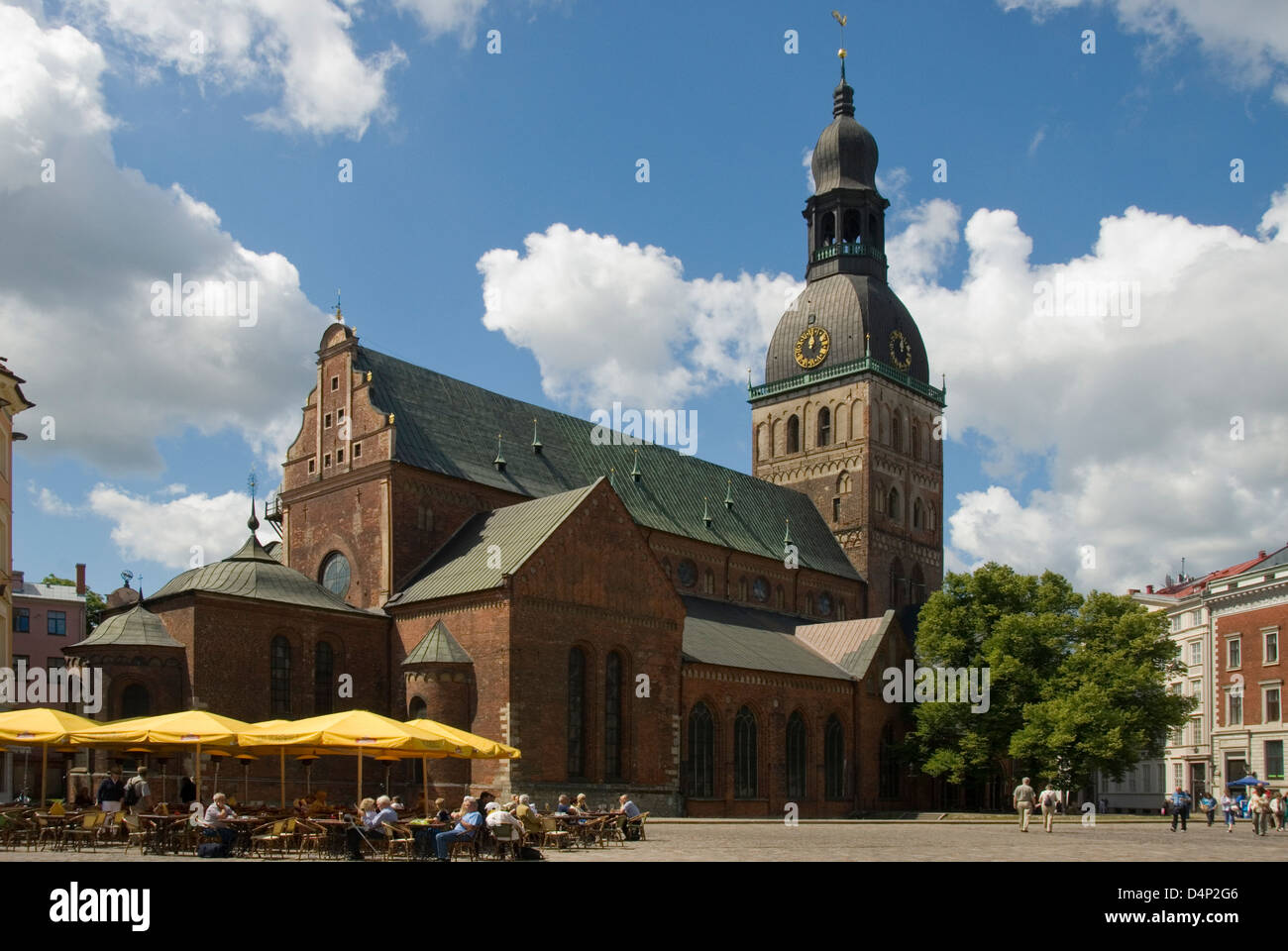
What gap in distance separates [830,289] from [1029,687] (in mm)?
26286

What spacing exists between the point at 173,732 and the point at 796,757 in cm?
3412

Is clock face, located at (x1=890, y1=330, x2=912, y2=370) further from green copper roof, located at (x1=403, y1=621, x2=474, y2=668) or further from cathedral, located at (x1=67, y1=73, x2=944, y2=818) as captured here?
green copper roof, located at (x1=403, y1=621, x2=474, y2=668)

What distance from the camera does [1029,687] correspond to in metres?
58.2

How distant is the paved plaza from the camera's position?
2532 centimetres

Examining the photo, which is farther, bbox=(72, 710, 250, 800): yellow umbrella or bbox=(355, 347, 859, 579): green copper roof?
bbox=(355, 347, 859, 579): green copper roof

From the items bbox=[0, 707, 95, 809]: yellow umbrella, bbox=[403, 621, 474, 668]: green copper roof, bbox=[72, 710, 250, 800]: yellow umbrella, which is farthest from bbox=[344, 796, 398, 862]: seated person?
bbox=[403, 621, 474, 668]: green copper roof

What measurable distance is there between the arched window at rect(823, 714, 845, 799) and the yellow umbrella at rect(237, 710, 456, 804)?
32.1m

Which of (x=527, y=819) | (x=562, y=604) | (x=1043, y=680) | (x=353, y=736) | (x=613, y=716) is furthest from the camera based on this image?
(x=1043, y=680)

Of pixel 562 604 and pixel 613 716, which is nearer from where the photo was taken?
pixel 562 604

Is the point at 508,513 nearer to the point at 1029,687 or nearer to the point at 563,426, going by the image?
the point at 563,426

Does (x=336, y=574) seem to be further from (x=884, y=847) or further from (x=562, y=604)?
(x=884, y=847)

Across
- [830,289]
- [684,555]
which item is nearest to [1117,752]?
[684,555]

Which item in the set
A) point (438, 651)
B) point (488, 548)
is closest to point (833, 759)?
point (488, 548)

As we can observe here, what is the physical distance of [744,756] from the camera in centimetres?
5412
